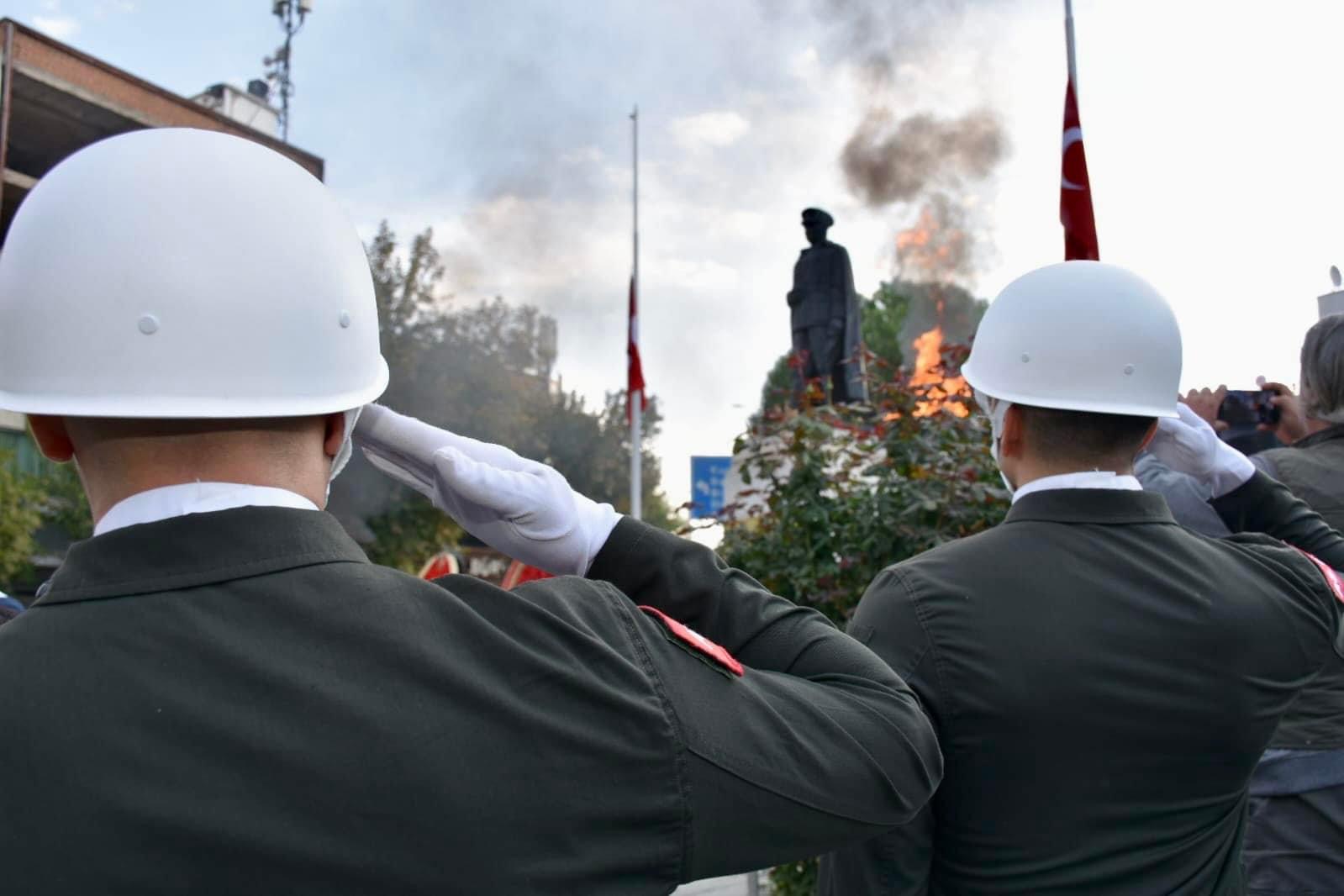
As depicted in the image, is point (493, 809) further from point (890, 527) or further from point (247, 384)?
point (890, 527)

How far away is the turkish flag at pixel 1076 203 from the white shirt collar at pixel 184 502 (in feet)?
16.7

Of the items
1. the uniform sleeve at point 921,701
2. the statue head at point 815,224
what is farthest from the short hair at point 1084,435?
the statue head at point 815,224

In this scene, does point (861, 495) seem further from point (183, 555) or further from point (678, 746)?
point (183, 555)

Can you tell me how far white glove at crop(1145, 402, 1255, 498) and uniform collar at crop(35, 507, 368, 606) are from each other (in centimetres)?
179

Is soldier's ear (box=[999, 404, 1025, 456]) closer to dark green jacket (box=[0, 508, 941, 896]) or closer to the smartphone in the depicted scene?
dark green jacket (box=[0, 508, 941, 896])

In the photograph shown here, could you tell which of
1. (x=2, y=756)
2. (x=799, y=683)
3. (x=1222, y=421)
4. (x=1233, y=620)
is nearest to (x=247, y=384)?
(x=2, y=756)

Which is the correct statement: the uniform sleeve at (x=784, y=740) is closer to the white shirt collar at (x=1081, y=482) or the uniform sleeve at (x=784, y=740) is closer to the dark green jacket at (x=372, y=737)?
the dark green jacket at (x=372, y=737)

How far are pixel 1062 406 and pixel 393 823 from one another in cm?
142

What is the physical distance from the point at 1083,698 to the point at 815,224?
1043 centimetres

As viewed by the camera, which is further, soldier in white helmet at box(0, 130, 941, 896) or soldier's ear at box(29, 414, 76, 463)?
soldier's ear at box(29, 414, 76, 463)

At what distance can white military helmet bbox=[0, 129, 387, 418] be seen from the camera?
103cm

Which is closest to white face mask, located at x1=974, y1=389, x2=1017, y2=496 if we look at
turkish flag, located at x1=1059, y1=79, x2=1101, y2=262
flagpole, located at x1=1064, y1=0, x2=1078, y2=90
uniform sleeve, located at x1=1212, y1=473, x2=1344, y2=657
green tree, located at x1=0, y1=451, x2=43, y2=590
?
uniform sleeve, located at x1=1212, y1=473, x2=1344, y2=657

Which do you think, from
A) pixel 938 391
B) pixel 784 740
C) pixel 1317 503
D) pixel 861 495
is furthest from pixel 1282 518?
pixel 938 391

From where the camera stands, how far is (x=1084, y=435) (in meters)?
1.96
